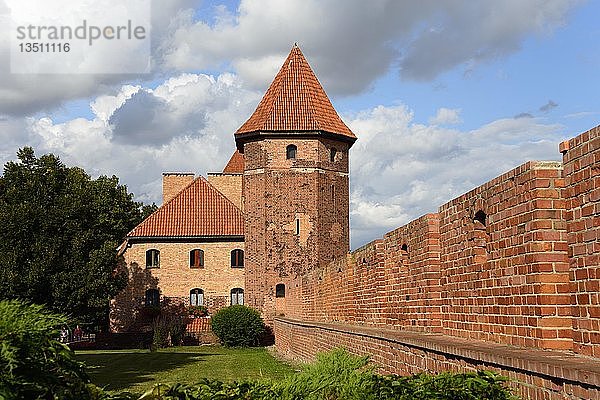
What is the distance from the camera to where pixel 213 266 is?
137ft

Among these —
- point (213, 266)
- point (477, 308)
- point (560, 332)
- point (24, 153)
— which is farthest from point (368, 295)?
point (213, 266)

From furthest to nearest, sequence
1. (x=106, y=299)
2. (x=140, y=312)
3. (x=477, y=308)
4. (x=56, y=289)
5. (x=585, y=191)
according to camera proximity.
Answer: (x=140, y=312) → (x=106, y=299) → (x=56, y=289) → (x=477, y=308) → (x=585, y=191)

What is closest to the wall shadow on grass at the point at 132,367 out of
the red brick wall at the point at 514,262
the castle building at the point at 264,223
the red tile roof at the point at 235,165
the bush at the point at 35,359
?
the castle building at the point at 264,223

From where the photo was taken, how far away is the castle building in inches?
1469

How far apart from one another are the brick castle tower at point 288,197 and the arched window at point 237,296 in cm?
395

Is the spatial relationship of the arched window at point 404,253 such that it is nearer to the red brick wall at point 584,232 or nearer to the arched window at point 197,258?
the red brick wall at point 584,232

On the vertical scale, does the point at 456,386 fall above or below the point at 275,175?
below

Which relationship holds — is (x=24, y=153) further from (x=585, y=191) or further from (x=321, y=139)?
(x=585, y=191)

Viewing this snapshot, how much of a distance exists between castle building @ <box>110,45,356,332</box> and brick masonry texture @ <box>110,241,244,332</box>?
2.2 inches

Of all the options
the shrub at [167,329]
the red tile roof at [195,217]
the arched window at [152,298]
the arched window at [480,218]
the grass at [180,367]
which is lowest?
the grass at [180,367]

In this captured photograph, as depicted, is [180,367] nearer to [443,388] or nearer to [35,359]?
[443,388]

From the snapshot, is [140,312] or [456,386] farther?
[140,312]

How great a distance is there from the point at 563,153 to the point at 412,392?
287 cm

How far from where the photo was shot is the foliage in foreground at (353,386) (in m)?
3.48
